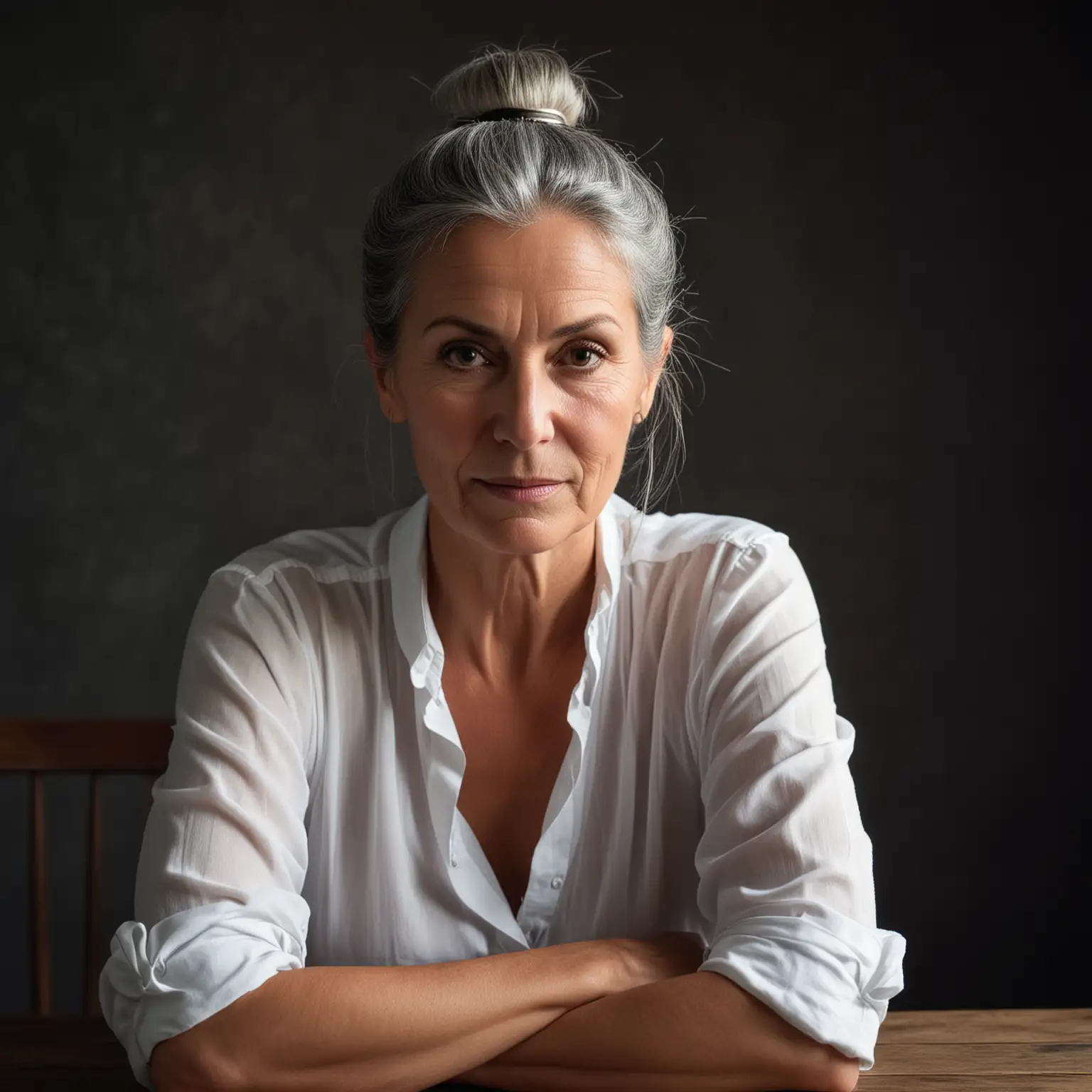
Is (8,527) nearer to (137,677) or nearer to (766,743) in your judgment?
(137,677)

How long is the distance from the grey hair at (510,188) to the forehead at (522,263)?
1 cm

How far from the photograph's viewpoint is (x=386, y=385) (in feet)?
5.23

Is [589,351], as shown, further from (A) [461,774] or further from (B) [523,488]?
(A) [461,774]

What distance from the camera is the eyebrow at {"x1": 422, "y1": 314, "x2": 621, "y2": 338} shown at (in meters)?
1.41

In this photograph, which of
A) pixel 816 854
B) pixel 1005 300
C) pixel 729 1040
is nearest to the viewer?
pixel 729 1040

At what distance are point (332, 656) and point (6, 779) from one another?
1.45m

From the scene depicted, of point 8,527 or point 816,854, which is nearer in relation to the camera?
point 816,854

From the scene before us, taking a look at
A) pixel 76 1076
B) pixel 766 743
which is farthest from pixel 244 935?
pixel 766 743

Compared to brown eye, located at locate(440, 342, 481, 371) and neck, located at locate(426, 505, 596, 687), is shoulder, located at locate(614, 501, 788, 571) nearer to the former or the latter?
neck, located at locate(426, 505, 596, 687)

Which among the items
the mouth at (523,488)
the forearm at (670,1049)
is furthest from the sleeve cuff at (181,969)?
the mouth at (523,488)

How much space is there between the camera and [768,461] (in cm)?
263

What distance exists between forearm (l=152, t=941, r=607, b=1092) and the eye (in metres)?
0.61

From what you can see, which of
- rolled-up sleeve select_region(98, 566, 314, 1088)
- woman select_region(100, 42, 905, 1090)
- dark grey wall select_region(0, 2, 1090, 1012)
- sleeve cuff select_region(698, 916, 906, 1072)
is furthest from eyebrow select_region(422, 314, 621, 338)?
dark grey wall select_region(0, 2, 1090, 1012)

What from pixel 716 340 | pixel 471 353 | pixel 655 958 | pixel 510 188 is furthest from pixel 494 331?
pixel 716 340
